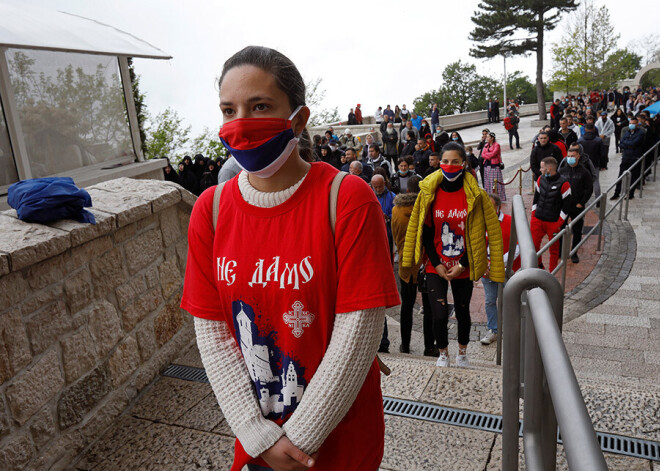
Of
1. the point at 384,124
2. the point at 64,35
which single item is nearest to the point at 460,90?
the point at 384,124

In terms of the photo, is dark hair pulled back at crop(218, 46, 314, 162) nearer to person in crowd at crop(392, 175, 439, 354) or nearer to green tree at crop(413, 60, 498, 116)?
person in crowd at crop(392, 175, 439, 354)

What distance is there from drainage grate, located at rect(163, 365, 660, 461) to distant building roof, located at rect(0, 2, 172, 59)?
14.2 feet

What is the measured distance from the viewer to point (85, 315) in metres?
3.09

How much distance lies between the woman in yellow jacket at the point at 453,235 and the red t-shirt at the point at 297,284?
9.79 feet

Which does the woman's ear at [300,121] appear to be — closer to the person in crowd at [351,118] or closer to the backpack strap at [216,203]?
the backpack strap at [216,203]

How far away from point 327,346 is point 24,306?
1.82 metres

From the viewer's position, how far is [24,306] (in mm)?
2691

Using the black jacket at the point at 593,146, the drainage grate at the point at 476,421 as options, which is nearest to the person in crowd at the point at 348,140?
the black jacket at the point at 593,146

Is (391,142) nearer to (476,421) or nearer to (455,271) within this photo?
(455,271)

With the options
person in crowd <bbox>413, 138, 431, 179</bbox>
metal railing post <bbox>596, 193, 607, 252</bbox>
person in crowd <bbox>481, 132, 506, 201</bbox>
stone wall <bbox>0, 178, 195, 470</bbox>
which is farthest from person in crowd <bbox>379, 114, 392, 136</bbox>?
stone wall <bbox>0, 178, 195, 470</bbox>

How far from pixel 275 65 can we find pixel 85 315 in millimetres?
2144

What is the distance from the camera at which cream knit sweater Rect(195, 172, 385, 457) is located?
5.10ft

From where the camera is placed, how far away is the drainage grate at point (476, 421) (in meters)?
2.66

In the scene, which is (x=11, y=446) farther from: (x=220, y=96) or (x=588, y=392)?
(x=588, y=392)
